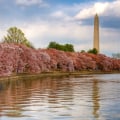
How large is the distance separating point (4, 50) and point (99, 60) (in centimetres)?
8788

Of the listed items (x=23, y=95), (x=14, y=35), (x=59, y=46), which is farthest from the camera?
(x=59, y=46)

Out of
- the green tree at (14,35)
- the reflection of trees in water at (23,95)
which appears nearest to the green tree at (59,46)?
the green tree at (14,35)

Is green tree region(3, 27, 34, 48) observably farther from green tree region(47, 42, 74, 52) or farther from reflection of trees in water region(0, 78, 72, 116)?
reflection of trees in water region(0, 78, 72, 116)

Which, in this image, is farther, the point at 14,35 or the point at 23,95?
the point at 14,35

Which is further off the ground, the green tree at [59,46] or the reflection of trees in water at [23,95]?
the green tree at [59,46]

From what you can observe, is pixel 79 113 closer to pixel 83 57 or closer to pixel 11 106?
pixel 11 106

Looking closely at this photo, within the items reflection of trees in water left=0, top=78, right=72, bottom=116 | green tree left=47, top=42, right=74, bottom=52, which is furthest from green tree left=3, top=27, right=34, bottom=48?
reflection of trees in water left=0, top=78, right=72, bottom=116

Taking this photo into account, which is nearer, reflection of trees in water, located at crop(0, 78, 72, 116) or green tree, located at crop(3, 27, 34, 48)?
reflection of trees in water, located at crop(0, 78, 72, 116)

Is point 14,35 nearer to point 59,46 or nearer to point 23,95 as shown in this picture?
point 59,46

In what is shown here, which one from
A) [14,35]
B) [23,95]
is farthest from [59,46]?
[23,95]

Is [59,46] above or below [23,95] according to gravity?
above

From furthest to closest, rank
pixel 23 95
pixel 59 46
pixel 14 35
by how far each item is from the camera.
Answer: pixel 59 46
pixel 14 35
pixel 23 95

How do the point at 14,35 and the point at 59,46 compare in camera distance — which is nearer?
the point at 14,35

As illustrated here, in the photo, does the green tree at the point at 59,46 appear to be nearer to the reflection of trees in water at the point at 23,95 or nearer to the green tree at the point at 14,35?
the green tree at the point at 14,35
